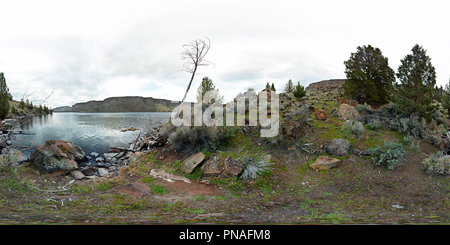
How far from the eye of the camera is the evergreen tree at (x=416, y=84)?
25.6 feet

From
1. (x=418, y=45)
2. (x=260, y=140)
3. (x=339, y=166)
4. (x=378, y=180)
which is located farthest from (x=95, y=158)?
(x=418, y=45)

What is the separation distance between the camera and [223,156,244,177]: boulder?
21.2ft

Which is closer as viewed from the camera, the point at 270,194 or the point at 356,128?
the point at 270,194

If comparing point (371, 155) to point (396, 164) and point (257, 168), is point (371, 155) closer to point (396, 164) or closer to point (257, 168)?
point (396, 164)

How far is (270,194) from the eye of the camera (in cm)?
555

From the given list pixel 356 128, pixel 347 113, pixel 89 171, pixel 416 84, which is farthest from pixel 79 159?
pixel 416 84

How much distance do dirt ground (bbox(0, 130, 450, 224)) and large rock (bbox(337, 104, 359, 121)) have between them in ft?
9.38

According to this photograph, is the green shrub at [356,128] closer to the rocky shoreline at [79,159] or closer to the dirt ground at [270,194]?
the dirt ground at [270,194]

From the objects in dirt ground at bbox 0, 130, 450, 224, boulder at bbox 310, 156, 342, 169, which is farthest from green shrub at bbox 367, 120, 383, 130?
boulder at bbox 310, 156, 342, 169

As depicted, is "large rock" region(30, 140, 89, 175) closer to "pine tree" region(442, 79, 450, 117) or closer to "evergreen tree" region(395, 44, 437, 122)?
"evergreen tree" region(395, 44, 437, 122)

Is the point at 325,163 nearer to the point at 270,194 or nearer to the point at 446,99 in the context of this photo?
the point at 270,194

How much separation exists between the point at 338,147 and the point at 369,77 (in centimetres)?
697

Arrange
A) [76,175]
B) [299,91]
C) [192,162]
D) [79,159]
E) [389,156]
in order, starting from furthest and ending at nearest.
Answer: [299,91] < [79,159] < [192,162] < [76,175] < [389,156]

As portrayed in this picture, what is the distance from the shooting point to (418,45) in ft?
26.3
